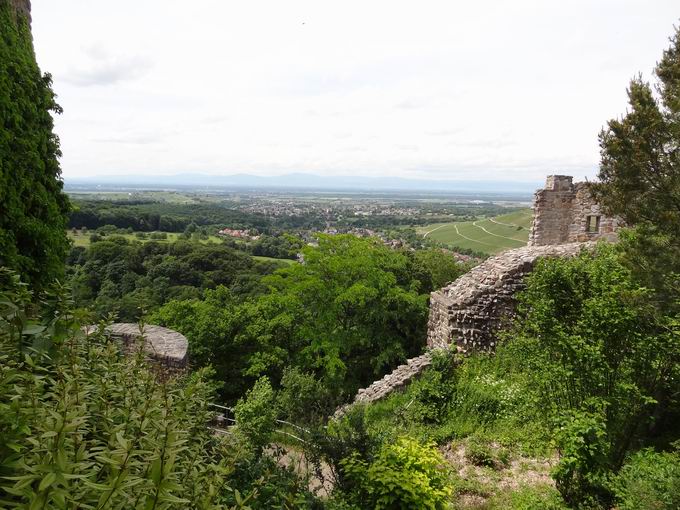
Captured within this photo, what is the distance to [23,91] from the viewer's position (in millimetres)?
6465

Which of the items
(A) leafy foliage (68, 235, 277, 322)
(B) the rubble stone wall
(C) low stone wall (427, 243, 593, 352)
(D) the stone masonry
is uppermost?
(B) the rubble stone wall

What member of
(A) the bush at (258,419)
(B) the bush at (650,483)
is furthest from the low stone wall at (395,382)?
(B) the bush at (650,483)

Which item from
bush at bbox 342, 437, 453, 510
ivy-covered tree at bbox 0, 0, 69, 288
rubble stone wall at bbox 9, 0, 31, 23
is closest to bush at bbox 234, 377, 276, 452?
bush at bbox 342, 437, 453, 510

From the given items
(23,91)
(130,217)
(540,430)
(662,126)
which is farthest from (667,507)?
(130,217)

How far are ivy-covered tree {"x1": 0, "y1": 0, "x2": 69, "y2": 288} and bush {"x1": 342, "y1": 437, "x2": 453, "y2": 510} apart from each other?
508 centimetres

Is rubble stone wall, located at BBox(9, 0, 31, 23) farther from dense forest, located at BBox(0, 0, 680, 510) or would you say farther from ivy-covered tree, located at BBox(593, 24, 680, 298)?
ivy-covered tree, located at BBox(593, 24, 680, 298)

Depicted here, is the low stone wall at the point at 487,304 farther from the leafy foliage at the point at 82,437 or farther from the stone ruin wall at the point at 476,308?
the leafy foliage at the point at 82,437

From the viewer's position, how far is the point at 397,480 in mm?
4773

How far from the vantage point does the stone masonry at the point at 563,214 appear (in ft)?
43.1

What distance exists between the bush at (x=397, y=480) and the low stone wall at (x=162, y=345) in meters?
4.06

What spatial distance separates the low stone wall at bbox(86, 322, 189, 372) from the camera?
7.99 metres

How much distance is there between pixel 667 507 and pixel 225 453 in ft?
14.0

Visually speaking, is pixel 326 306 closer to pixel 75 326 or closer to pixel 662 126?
pixel 662 126

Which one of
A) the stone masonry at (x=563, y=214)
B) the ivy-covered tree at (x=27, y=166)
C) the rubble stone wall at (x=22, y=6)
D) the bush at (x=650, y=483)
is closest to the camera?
the bush at (x=650, y=483)
